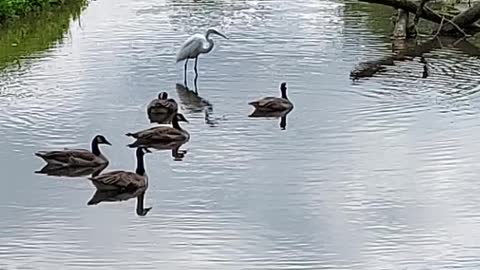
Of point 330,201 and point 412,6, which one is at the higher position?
point 412,6

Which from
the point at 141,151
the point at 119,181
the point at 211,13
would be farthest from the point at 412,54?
the point at 119,181

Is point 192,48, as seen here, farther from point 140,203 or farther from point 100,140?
point 140,203

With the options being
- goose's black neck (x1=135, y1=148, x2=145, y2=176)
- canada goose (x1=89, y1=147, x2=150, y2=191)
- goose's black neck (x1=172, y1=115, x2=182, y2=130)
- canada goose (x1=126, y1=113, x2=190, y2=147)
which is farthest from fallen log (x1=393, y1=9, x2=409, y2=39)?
canada goose (x1=89, y1=147, x2=150, y2=191)

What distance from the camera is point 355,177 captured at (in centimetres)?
1108

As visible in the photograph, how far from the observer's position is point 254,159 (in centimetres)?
1176

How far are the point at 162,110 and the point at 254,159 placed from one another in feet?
7.64

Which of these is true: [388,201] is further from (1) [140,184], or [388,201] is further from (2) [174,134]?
(2) [174,134]

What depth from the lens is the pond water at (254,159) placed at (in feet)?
29.8

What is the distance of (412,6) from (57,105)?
27.0 feet

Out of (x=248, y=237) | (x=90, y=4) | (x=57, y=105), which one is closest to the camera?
(x=248, y=237)

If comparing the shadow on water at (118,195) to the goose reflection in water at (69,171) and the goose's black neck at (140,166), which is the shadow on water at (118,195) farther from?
the goose reflection in water at (69,171)

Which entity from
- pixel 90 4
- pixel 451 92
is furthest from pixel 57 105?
pixel 90 4

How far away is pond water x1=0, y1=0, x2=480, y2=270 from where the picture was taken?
9070 millimetres

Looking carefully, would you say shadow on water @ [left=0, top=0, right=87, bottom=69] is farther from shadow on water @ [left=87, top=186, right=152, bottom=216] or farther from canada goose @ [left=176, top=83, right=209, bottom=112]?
shadow on water @ [left=87, top=186, right=152, bottom=216]
